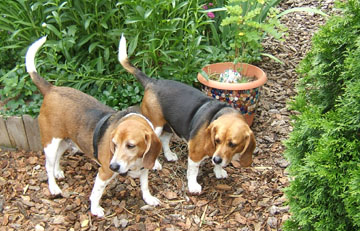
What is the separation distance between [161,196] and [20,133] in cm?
194

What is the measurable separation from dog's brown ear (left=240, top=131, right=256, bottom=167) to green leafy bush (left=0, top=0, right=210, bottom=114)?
1465 millimetres

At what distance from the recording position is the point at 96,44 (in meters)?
4.96

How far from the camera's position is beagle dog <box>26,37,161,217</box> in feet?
12.0

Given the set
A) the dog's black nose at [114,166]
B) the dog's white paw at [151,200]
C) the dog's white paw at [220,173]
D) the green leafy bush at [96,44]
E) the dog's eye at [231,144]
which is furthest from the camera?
the green leafy bush at [96,44]

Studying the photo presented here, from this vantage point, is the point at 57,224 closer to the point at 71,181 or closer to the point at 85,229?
the point at 85,229

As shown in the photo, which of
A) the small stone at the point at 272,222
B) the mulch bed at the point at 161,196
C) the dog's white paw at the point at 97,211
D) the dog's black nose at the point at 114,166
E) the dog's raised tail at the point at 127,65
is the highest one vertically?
the dog's raised tail at the point at 127,65

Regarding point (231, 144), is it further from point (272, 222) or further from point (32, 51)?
point (32, 51)

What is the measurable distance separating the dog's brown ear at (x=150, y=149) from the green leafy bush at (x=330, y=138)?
1.22m

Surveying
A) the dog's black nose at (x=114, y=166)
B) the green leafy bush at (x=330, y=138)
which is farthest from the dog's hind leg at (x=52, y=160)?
the green leafy bush at (x=330, y=138)

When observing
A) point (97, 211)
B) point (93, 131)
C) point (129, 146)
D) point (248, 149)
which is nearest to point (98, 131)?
point (93, 131)

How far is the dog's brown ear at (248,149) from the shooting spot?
3916 mm

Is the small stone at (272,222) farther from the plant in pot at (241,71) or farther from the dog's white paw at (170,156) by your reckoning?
the plant in pot at (241,71)

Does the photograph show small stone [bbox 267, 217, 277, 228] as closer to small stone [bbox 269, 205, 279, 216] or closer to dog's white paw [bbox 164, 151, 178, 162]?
small stone [bbox 269, 205, 279, 216]

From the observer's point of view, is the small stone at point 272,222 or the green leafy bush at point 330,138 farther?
the small stone at point 272,222
